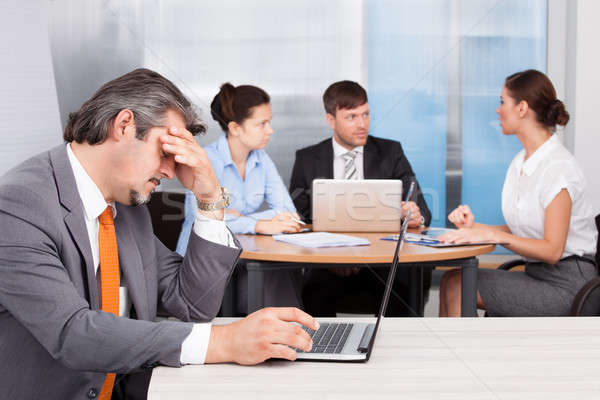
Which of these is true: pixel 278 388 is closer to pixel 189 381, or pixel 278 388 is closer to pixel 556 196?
pixel 189 381

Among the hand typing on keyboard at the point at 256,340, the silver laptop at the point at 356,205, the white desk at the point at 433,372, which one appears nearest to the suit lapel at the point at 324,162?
the silver laptop at the point at 356,205

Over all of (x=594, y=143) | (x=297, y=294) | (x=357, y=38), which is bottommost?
(x=297, y=294)

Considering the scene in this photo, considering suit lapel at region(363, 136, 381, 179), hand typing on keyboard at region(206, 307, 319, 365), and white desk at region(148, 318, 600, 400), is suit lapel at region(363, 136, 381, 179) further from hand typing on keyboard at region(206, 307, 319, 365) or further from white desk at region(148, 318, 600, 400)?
hand typing on keyboard at region(206, 307, 319, 365)

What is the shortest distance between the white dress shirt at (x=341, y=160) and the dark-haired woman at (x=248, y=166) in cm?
39

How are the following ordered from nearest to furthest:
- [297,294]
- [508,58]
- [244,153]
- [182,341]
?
[182,341], [297,294], [244,153], [508,58]

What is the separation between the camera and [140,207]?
59.2 inches

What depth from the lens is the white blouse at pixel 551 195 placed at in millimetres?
2529

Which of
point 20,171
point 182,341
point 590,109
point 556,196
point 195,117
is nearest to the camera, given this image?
point 182,341

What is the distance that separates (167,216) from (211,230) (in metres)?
1.76

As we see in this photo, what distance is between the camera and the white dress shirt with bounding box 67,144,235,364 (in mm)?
1097

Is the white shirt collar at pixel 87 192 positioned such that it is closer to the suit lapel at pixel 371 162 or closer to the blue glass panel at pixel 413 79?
the suit lapel at pixel 371 162

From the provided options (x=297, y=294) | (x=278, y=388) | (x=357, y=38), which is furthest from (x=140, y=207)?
(x=357, y=38)

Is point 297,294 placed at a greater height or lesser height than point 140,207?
lesser

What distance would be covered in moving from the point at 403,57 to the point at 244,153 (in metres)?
2.36
